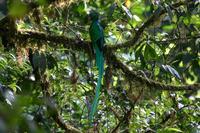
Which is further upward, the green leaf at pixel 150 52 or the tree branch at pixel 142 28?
the tree branch at pixel 142 28

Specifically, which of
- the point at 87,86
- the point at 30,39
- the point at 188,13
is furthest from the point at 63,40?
the point at 188,13

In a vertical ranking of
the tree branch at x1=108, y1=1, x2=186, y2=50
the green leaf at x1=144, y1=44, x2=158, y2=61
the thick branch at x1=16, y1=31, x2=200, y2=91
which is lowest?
the green leaf at x1=144, y1=44, x2=158, y2=61

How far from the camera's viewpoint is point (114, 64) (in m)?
2.23

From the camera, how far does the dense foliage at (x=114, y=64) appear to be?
6.76ft

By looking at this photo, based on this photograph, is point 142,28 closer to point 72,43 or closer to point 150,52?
point 150,52

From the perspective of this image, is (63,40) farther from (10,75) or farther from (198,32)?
(198,32)

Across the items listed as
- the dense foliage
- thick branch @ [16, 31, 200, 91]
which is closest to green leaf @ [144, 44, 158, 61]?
the dense foliage

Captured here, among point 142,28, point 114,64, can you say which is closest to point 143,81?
point 114,64

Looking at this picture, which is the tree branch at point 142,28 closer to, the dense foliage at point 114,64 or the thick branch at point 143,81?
the dense foliage at point 114,64

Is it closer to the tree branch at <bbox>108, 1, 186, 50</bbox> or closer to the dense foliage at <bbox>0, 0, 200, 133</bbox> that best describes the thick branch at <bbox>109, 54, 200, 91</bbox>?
the dense foliage at <bbox>0, 0, 200, 133</bbox>

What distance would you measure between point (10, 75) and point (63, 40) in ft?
1.49

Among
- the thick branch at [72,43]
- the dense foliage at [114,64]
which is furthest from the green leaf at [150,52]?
the thick branch at [72,43]

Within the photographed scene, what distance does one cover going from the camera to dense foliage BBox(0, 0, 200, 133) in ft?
6.76

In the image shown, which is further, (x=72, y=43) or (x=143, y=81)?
(x=143, y=81)
